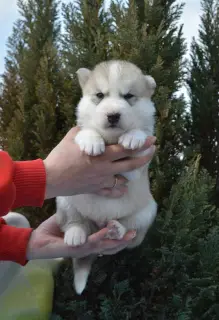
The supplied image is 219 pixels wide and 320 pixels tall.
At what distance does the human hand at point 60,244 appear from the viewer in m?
1.81

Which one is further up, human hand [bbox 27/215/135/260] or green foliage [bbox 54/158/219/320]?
human hand [bbox 27/215/135/260]

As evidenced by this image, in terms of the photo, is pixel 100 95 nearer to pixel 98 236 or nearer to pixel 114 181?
pixel 114 181

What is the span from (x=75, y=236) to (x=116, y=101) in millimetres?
531

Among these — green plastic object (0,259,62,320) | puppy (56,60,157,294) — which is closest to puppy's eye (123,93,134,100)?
puppy (56,60,157,294)

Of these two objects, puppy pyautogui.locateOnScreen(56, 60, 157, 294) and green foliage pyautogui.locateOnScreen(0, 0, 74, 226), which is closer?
puppy pyautogui.locateOnScreen(56, 60, 157, 294)

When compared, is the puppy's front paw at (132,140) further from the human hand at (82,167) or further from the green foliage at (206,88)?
the green foliage at (206,88)

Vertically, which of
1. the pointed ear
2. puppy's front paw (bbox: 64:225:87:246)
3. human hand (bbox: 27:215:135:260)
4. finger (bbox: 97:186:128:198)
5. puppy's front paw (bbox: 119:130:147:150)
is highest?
Answer: the pointed ear

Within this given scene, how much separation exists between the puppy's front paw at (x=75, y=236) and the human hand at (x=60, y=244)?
3 centimetres

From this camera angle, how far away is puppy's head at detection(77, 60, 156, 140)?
1.74 m

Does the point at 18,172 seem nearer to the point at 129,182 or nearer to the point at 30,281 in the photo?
the point at 129,182

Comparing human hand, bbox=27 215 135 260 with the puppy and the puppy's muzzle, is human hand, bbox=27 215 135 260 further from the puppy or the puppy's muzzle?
the puppy's muzzle

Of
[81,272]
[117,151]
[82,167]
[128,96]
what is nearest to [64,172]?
[82,167]

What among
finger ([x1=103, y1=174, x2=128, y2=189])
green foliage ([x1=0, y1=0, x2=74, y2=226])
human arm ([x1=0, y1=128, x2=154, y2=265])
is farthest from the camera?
green foliage ([x1=0, y1=0, x2=74, y2=226])

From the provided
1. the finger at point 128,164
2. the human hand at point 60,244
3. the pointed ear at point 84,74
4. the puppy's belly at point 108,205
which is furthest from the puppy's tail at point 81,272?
the pointed ear at point 84,74
